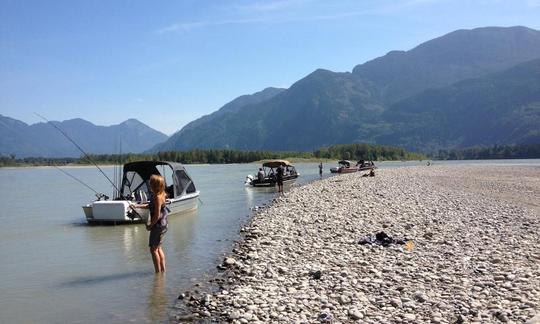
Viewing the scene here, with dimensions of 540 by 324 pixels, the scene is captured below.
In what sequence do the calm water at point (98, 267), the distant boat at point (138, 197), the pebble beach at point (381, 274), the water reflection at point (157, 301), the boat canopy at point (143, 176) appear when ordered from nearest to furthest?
the pebble beach at point (381, 274)
the water reflection at point (157, 301)
the calm water at point (98, 267)
the distant boat at point (138, 197)
the boat canopy at point (143, 176)

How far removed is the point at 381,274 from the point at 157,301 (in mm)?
5572

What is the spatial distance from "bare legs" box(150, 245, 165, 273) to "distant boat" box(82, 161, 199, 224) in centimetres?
1228

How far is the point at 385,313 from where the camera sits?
8.97 m

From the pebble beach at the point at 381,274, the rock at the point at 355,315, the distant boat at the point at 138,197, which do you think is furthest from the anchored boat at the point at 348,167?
the rock at the point at 355,315

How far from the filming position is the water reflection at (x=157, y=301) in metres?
10.4

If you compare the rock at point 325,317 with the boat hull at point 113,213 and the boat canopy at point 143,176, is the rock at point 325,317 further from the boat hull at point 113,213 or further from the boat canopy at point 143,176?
the boat canopy at point 143,176

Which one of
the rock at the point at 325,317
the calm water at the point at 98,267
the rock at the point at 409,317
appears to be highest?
the rock at the point at 409,317

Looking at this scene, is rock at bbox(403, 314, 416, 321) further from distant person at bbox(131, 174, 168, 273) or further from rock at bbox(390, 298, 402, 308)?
distant person at bbox(131, 174, 168, 273)

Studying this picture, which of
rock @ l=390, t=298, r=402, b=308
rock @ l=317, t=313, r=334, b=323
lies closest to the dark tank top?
rock @ l=317, t=313, r=334, b=323

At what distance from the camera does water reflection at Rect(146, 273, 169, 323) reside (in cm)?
1040

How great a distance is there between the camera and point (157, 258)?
13898 millimetres

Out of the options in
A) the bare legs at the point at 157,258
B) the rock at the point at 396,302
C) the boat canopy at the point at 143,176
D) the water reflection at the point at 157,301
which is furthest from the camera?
the boat canopy at the point at 143,176

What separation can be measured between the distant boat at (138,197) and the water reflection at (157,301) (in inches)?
532

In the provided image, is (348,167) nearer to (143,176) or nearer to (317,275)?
(143,176)
